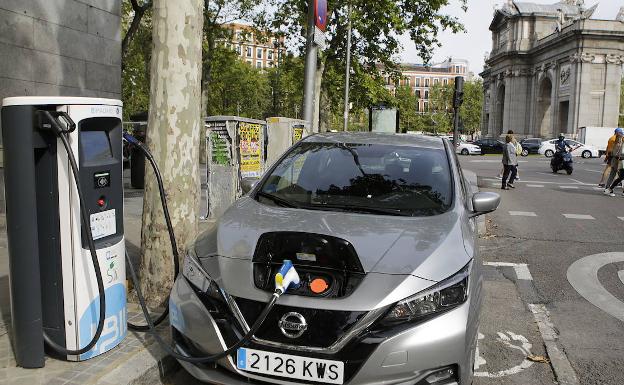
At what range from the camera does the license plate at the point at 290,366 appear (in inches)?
104

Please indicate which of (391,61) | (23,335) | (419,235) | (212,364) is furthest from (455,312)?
(391,61)

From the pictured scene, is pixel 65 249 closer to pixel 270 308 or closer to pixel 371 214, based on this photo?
pixel 270 308

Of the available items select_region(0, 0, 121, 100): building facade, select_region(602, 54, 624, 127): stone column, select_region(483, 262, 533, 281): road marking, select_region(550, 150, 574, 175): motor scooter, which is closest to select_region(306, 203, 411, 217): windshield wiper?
select_region(483, 262, 533, 281): road marking

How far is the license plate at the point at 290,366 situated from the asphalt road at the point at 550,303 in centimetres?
97

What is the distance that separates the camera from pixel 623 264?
7070 mm

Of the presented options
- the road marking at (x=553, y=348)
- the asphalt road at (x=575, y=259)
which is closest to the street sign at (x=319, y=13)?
the asphalt road at (x=575, y=259)

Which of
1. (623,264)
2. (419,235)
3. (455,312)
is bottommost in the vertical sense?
(623,264)

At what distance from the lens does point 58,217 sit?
3.24 metres

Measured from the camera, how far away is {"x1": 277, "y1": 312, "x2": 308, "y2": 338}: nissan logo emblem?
270 cm

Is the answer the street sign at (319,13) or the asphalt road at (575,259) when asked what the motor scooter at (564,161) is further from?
the street sign at (319,13)

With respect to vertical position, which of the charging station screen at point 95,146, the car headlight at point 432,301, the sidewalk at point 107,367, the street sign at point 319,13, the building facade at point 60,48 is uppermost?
the street sign at point 319,13

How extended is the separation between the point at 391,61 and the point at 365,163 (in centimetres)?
2895

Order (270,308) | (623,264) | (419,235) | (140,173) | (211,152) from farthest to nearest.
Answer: (140,173) → (211,152) → (623,264) → (419,235) → (270,308)

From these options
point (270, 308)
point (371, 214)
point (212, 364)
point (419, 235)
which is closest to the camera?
point (270, 308)
